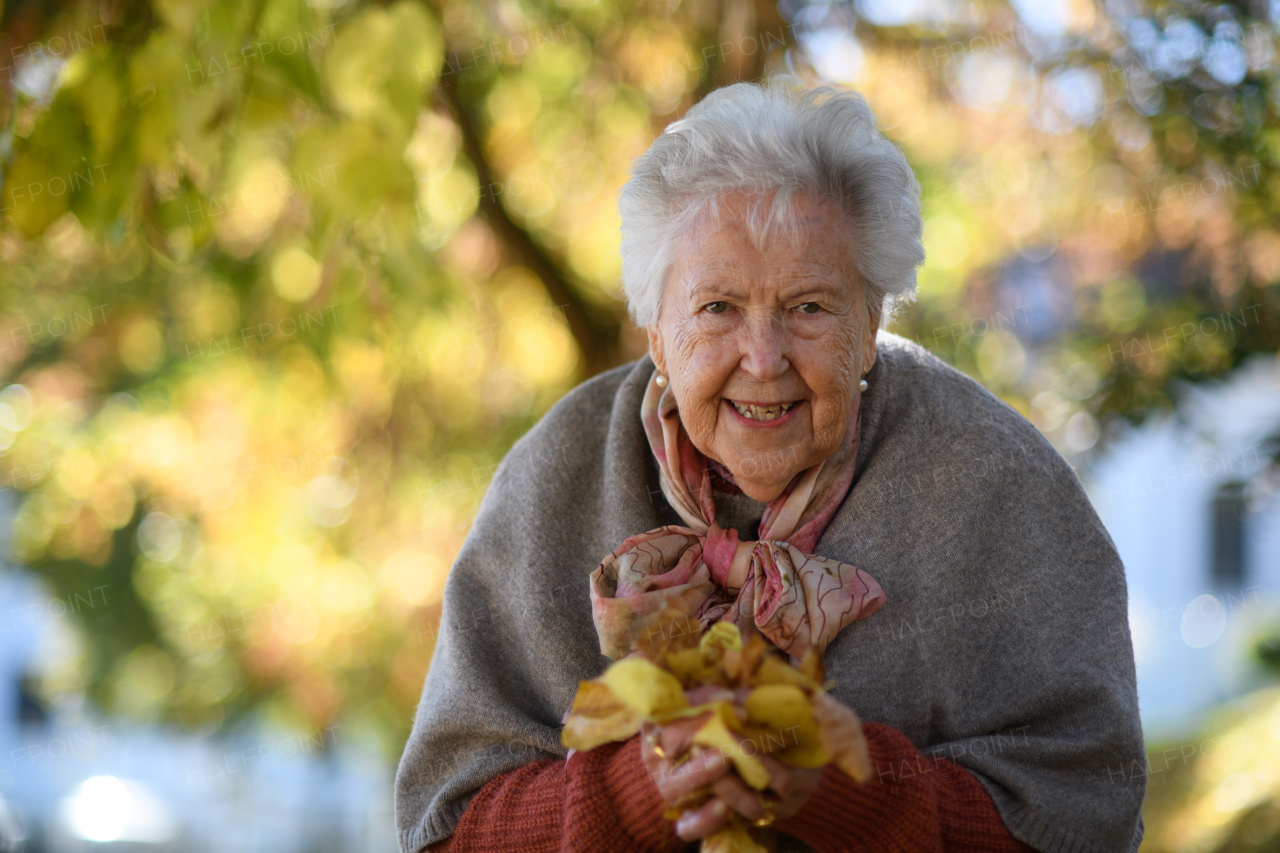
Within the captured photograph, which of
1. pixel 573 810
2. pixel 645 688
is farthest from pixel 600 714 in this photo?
pixel 573 810

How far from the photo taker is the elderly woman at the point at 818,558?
5.26 feet

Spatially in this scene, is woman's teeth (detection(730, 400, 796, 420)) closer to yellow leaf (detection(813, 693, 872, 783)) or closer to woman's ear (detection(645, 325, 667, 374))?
woman's ear (detection(645, 325, 667, 374))

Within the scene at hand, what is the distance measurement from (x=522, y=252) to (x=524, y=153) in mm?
520

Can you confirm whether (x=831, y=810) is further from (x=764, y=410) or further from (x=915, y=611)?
(x=764, y=410)

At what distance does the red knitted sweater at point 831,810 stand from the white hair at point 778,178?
725 millimetres

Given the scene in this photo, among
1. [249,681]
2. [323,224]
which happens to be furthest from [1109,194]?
[249,681]

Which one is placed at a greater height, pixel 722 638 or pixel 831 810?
pixel 722 638

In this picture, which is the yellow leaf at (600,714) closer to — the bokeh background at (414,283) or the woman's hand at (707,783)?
the woman's hand at (707,783)

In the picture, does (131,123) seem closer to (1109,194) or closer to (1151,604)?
(1109,194)

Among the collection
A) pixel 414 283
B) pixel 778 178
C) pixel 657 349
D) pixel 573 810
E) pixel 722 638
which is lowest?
pixel 573 810

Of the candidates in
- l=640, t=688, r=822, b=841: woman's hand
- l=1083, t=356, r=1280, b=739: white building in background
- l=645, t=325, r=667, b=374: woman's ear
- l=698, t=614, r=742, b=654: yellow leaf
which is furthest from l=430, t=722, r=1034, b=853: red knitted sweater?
l=1083, t=356, r=1280, b=739: white building in background

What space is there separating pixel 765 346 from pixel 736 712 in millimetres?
630

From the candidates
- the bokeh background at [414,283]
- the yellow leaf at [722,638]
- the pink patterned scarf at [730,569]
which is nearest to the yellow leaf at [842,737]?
the yellow leaf at [722,638]

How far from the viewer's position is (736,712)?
3.81 ft
